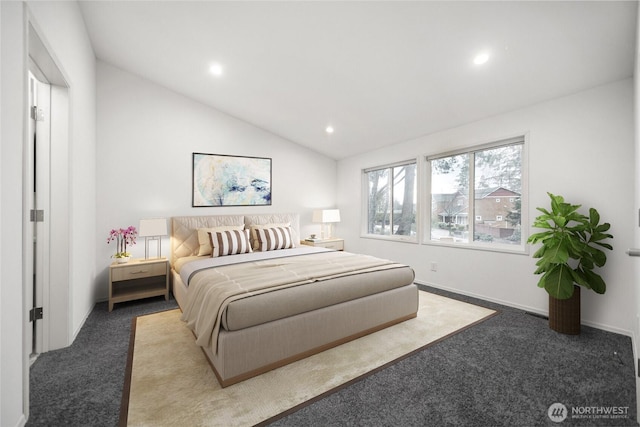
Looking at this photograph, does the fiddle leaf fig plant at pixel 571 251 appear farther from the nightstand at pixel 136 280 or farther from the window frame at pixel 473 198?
the nightstand at pixel 136 280

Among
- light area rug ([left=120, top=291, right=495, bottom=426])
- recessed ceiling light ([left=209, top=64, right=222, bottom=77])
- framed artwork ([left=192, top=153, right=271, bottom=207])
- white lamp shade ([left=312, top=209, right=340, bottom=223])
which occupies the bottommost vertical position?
light area rug ([left=120, top=291, right=495, bottom=426])

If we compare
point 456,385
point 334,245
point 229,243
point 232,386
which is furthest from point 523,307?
point 229,243

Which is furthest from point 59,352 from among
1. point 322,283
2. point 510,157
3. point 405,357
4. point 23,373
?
point 510,157

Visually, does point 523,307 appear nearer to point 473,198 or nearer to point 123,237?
point 473,198

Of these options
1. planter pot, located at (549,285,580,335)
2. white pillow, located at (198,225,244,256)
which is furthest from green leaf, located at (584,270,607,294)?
white pillow, located at (198,225,244,256)

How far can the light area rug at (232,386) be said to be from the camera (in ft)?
5.42

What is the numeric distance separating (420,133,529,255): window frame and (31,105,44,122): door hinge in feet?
14.4

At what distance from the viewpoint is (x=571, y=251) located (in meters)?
2.66

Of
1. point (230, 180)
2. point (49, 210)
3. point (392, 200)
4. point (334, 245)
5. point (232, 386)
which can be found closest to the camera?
point (232, 386)

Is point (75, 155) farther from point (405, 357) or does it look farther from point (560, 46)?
point (560, 46)

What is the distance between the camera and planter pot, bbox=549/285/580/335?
104 inches

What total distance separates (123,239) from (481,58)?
4626 millimetres

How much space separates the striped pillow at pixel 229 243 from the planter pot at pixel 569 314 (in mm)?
3537

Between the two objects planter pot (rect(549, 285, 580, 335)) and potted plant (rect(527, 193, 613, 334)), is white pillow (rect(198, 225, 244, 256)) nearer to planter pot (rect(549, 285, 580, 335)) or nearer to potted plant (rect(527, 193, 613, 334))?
potted plant (rect(527, 193, 613, 334))
